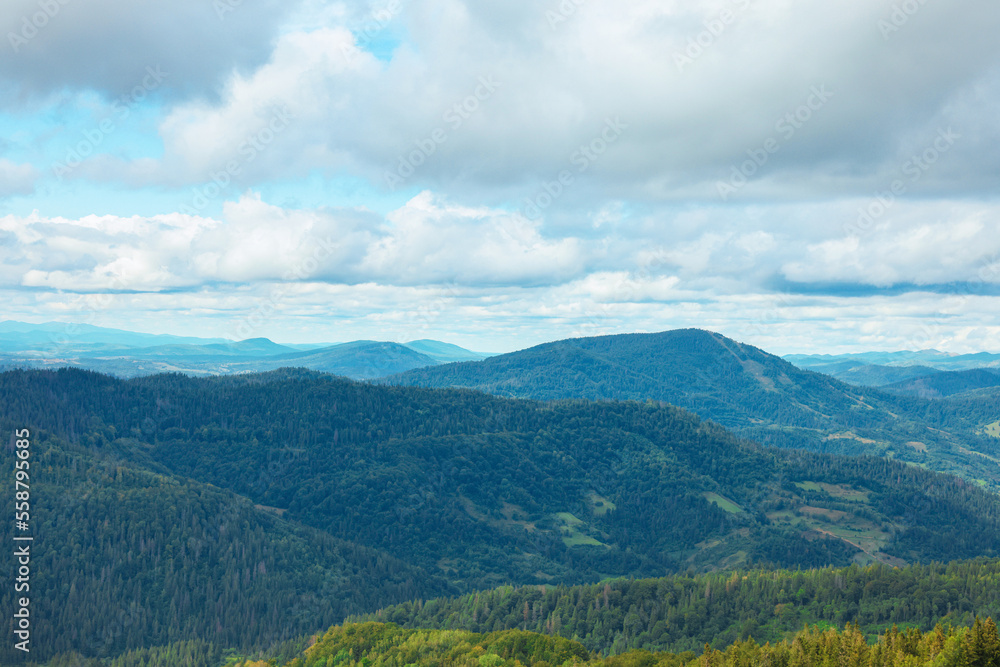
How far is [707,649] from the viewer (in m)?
193

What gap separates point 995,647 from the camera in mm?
129750

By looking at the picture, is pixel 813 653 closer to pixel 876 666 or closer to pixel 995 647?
pixel 876 666

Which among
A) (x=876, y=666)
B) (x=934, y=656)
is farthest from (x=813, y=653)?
(x=934, y=656)

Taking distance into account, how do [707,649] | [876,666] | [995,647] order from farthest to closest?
[707,649], [876,666], [995,647]

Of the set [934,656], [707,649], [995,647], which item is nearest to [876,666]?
[934,656]

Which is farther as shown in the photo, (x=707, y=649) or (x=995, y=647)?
(x=707, y=649)

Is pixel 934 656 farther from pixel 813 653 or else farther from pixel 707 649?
pixel 707 649

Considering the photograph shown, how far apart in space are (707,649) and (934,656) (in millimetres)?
60024

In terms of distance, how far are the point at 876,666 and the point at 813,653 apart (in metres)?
15.4

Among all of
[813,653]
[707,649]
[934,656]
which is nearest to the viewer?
[934,656]

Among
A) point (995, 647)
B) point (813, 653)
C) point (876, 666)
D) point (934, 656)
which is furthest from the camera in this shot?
point (813, 653)

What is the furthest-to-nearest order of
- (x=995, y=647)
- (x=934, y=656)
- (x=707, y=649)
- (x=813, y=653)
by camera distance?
(x=707, y=649) < (x=813, y=653) < (x=934, y=656) < (x=995, y=647)

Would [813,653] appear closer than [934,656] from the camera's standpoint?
No

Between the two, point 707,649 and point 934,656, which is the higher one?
point 934,656
